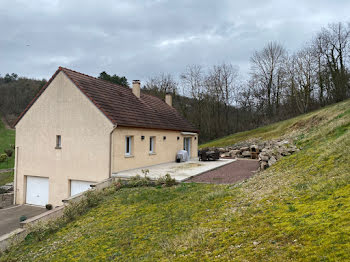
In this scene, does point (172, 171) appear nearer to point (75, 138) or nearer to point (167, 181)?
point (167, 181)

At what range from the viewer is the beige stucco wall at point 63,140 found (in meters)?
13.7

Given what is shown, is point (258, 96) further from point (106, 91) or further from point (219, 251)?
point (219, 251)

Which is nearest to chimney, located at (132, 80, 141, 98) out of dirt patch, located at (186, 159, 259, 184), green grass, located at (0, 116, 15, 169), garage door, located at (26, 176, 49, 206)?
garage door, located at (26, 176, 49, 206)

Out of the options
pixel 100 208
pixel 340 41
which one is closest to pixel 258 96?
pixel 340 41

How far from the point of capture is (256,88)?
40.7 metres

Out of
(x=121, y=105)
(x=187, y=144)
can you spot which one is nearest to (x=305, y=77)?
(x=187, y=144)

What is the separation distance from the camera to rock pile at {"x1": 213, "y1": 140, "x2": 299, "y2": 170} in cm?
1090

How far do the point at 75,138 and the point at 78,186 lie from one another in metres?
2.80

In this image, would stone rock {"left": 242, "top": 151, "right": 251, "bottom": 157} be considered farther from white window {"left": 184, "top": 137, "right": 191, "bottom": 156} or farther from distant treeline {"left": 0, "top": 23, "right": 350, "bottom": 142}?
distant treeline {"left": 0, "top": 23, "right": 350, "bottom": 142}

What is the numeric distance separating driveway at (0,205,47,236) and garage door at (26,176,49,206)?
39cm

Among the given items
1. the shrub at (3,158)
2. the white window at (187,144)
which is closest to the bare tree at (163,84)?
the white window at (187,144)

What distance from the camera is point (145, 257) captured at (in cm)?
464

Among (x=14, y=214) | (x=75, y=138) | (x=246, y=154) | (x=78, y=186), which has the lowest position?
(x=14, y=214)

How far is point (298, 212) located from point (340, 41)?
124 feet
